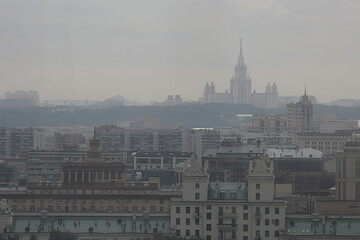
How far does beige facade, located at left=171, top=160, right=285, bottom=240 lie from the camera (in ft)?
194

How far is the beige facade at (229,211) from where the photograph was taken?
59000 millimetres

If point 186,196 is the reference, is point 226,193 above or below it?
above

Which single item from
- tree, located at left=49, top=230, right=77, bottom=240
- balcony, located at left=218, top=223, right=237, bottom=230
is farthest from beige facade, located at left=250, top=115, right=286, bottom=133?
tree, located at left=49, top=230, right=77, bottom=240

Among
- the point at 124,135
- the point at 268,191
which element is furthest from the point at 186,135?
the point at 268,191

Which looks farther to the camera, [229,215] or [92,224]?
[92,224]

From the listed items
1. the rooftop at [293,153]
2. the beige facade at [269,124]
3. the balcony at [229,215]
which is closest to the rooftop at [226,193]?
the balcony at [229,215]

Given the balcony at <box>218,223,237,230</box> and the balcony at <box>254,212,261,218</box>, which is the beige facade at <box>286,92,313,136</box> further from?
the balcony at <box>218,223,237,230</box>

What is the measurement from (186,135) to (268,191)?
93790mm

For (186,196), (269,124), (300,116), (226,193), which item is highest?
(300,116)

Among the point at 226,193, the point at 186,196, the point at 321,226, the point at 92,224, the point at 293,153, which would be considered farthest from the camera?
the point at 293,153

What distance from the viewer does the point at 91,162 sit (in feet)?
263

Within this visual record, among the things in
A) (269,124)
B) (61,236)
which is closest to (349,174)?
(61,236)

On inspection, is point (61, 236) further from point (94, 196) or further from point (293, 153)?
point (293, 153)

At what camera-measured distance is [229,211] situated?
2334 inches
